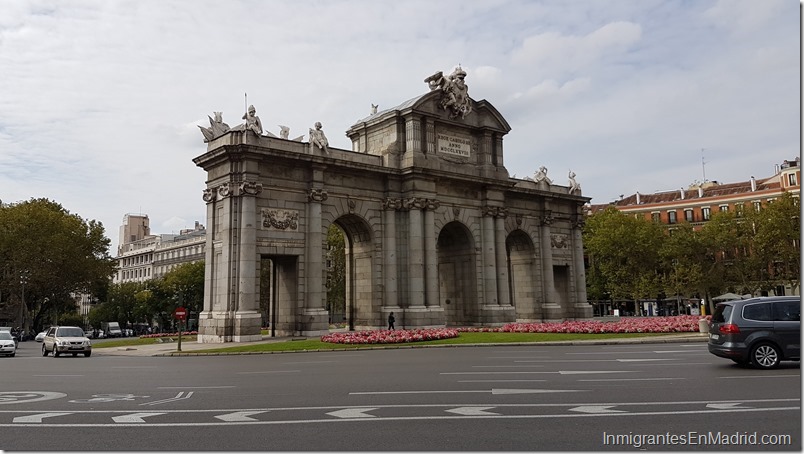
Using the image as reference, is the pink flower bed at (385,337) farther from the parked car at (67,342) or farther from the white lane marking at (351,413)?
the white lane marking at (351,413)

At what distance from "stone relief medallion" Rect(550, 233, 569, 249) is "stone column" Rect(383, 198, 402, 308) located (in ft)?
59.9

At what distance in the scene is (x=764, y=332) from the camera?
1641 cm

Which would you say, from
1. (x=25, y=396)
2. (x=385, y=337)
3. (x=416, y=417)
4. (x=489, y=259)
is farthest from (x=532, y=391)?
(x=489, y=259)

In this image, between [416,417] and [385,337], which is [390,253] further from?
[416,417]

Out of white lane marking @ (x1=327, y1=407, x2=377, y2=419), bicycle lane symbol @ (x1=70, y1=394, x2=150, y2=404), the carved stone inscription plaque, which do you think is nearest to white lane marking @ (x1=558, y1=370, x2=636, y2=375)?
white lane marking @ (x1=327, y1=407, x2=377, y2=419)

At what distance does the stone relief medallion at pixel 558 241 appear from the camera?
182 feet

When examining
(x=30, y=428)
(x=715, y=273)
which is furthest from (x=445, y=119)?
(x=715, y=273)

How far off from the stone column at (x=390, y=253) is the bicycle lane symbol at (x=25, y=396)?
93.2 ft

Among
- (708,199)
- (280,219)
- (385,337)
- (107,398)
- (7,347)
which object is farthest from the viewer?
(708,199)

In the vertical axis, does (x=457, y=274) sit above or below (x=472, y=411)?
above

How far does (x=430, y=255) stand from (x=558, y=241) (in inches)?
689

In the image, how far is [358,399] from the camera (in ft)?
40.8

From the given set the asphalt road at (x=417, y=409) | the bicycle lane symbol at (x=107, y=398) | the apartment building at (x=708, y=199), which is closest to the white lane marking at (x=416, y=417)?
the asphalt road at (x=417, y=409)

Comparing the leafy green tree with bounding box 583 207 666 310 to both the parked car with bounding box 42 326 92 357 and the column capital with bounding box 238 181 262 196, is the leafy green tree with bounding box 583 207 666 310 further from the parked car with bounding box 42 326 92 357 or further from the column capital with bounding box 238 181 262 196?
the parked car with bounding box 42 326 92 357
